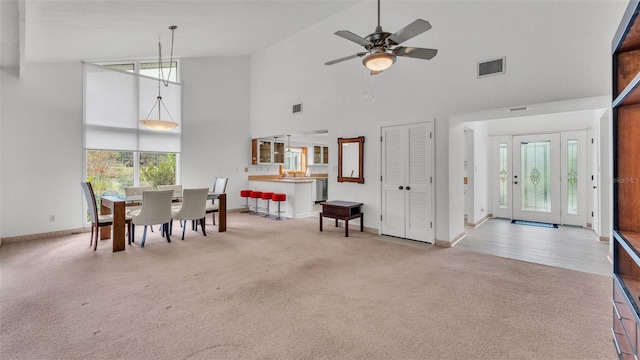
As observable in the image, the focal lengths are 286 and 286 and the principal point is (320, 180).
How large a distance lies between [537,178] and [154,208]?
788 cm

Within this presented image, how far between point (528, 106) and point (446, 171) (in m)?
1.35

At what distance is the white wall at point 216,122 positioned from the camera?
23.4ft

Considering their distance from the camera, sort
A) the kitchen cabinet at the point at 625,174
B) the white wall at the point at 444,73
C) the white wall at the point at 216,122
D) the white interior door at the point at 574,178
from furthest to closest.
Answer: the white wall at the point at 216,122, the white interior door at the point at 574,178, the white wall at the point at 444,73, the kitchen cabinet at the point at 625,174

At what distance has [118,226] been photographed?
4.31 meters

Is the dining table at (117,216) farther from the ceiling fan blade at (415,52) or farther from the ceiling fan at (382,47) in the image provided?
the ceiling fan blade at (415,52)

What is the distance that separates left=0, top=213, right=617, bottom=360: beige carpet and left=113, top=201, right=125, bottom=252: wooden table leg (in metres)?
0.14

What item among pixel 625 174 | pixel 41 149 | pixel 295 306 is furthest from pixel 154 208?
pixel 625 174

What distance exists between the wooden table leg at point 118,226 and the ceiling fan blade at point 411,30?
14.4ft

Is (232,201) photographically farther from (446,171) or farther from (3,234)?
(446,171)

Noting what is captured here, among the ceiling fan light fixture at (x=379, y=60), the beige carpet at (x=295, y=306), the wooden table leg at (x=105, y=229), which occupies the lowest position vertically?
the beige carpet at (x=295, y=306)

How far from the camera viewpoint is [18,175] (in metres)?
4.84

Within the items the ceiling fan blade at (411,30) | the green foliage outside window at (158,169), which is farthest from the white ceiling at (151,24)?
the ceiling fan blade at (411,30)

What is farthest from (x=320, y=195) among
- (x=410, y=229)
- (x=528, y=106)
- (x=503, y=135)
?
(x=528, y=106)

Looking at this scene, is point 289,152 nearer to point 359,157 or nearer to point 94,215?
A: point 359,157
